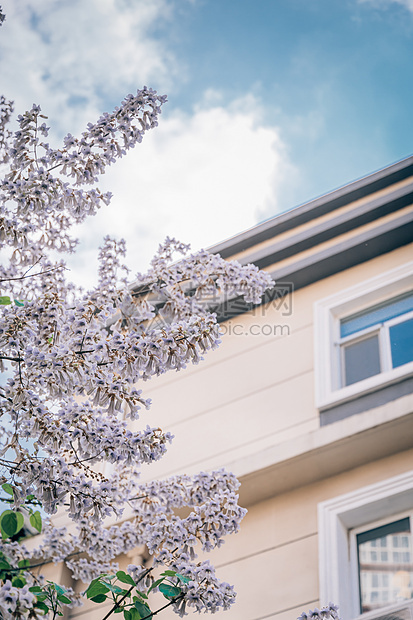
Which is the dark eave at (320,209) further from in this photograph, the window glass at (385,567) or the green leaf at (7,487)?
the green leaf at (7,487)

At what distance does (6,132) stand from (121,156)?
2.89 ft

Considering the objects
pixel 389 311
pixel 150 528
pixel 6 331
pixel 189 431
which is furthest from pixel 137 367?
pixel 389 311

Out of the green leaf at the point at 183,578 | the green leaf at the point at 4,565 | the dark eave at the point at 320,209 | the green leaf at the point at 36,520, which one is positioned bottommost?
the green leaf at the point at 183,578

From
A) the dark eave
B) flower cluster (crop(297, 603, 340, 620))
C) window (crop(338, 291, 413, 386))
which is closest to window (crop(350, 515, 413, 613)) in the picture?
flower cluster (crop(297, 603, 340, 620))

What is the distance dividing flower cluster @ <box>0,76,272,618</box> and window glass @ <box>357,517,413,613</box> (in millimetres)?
1656

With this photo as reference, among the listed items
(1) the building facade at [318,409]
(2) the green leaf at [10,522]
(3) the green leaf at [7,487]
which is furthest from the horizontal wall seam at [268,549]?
(3) the green leaf at [7,487]

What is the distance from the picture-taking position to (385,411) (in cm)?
579

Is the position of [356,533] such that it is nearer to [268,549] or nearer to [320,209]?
[268,549]

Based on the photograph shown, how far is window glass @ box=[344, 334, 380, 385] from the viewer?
22.2 ft

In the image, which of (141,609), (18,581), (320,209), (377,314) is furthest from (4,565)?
(320,209)

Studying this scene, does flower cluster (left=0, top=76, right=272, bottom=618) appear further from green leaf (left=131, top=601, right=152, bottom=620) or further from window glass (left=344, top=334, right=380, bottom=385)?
window glass (left=344, top=334, right=380, bottom=385)

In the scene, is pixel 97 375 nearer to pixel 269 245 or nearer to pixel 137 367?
pixel 137 367

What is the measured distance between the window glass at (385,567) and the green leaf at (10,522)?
2755 millimetres

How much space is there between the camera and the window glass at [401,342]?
21.7 ft
